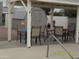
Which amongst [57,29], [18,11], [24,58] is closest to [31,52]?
[24,58]

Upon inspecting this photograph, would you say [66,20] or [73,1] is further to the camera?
[66,20]

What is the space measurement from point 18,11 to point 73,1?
85.0ft

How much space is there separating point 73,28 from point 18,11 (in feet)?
77.5

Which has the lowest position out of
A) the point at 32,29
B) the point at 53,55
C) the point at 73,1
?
the point at 53,55

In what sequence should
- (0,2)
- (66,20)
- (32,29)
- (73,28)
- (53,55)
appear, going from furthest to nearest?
1. (0,2)
2. (66,20)
3. (73,28)
4. (32,29)
5. (53,55)

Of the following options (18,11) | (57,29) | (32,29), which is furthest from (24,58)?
(18,11)

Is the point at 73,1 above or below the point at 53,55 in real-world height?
above

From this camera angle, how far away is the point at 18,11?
41.7 m

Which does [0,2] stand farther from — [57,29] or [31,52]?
[31,52]

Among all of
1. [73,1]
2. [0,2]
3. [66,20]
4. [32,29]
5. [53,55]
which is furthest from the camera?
[0,2]

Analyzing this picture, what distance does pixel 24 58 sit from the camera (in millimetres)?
11398

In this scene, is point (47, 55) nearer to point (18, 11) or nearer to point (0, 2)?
point (18, 11)

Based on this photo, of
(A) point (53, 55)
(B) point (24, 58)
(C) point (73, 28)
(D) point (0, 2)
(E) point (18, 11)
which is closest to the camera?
(B) point (24, 58)

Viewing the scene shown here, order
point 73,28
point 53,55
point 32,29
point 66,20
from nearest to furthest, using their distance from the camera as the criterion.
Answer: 1. point 53,55
2. point 32,29
3. point 73,28
4. point 66,20
